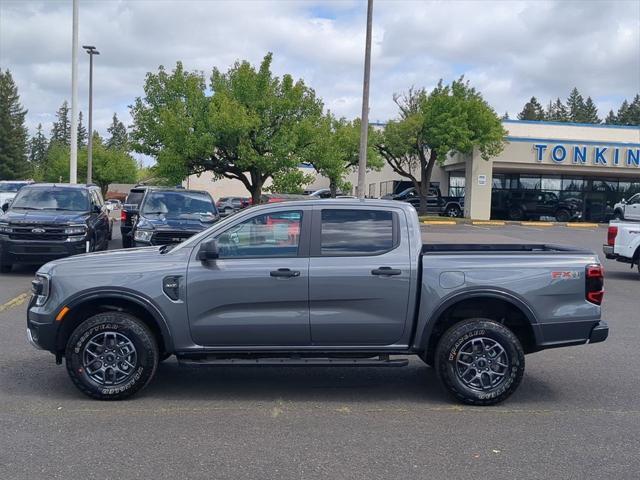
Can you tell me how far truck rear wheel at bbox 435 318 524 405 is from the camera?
6117mm

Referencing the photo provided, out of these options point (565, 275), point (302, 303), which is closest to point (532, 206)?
point (565, 275)

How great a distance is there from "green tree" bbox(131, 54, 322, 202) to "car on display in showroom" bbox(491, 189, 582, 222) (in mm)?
20117

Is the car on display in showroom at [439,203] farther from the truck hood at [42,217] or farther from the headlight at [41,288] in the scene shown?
the headlight at [41,288]

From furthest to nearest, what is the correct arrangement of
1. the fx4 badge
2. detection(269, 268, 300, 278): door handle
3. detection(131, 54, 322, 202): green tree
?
1. detection(131, 54, 322, 202): green tree
2. the fx4 badge
3. detection(269, 268, 300, 278): door handle

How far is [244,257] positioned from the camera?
6.19 meters

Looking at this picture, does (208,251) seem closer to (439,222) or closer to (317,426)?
(317,426)

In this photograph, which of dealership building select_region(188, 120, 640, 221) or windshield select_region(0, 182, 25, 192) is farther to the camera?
dealership building select_region(188, 120, 640, 221)

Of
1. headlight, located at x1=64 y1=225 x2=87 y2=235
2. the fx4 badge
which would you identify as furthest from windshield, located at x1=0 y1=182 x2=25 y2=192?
the fx4 badge

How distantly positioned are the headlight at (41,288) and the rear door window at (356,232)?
2.47 m

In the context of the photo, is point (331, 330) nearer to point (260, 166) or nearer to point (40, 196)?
point (40, 196)

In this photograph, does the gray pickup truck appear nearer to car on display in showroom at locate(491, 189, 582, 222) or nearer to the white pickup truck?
the white pickup truck

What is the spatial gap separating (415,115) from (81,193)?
89.2 feet

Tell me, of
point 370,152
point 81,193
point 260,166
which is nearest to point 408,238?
point 81,193

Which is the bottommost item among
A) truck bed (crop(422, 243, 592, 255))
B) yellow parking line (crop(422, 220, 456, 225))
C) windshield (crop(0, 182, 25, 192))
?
yellow parking line (crop(422, 220, 456, 225))
